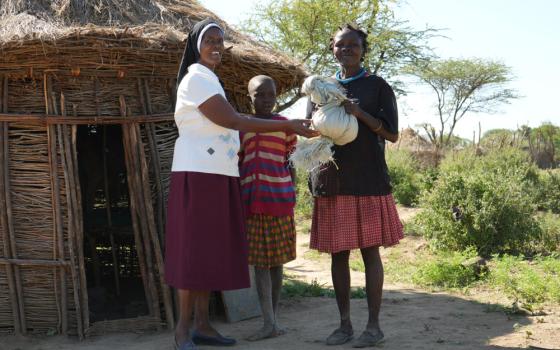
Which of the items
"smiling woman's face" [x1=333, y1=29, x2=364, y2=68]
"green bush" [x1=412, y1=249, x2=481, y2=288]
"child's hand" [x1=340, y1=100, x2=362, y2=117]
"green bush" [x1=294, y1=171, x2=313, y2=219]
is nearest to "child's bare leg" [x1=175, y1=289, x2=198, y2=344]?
"child's hand" [x1=340, y1=100, x2=362, y2=117]

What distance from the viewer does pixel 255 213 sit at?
4289 millimetres

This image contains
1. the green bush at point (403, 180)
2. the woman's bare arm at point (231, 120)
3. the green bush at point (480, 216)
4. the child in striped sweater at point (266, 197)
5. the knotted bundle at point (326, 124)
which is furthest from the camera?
the green bush at point (403, 180)

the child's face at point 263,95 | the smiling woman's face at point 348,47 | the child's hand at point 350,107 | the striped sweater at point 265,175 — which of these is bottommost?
the striped sweater at point 265,175

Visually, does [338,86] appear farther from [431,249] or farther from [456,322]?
[431,249]

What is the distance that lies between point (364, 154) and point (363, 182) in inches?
6.6

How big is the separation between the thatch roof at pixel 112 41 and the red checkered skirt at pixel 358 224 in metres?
1.51

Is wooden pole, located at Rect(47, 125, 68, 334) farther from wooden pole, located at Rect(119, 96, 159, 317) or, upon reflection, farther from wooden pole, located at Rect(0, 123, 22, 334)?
wooden pole, located at Rect(119, 96, 159, 317)

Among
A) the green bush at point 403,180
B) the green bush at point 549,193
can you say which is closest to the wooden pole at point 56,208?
the green bush at point 403,180

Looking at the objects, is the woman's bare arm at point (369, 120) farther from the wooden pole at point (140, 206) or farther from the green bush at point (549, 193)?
the green bush at point (549, 193)

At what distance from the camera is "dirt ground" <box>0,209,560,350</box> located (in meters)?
4.13

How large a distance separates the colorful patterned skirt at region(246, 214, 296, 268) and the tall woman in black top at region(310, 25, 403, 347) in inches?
16.6

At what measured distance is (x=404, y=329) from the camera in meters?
4.52

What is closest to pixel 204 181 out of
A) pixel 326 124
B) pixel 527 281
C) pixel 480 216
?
pixel 326 124

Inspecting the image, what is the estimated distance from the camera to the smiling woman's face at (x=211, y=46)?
3.72 m
